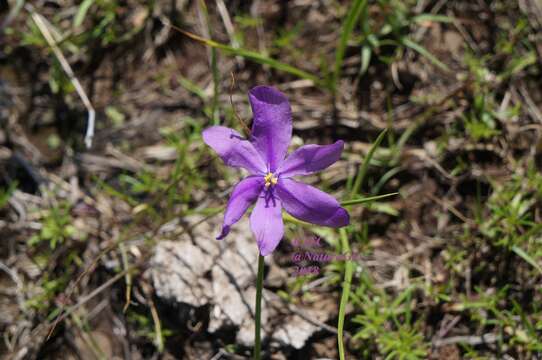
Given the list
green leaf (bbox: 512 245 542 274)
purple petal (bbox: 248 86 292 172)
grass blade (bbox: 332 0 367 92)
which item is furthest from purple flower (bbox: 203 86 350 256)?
green leaf (bbox: 512 245 542 274)

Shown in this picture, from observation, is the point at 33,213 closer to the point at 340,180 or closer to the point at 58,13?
the point at 58,13

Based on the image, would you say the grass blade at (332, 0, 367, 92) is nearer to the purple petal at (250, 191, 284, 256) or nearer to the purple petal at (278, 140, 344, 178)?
the purple petal at (278, 140, 344, 178)

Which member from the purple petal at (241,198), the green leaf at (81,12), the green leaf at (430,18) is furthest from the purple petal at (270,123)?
the green leaf at (81,12)

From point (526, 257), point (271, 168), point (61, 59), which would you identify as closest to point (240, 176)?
point (271, 168)

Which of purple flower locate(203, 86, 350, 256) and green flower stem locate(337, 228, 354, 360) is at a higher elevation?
purple flower locate(203, 86, 350, 256)

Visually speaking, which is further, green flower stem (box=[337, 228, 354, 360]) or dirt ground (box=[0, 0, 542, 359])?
dirt ground (box=[0, 0, 542, 359])
